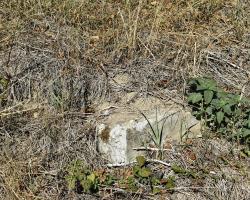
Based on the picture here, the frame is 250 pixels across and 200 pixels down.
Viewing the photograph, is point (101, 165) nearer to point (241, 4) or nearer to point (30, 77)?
point (30, 77)

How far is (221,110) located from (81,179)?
121 cm

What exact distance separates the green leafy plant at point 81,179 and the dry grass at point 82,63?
94 millimetres

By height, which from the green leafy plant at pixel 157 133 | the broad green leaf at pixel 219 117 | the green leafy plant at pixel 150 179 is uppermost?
the broad green leaf at pixel 219 117

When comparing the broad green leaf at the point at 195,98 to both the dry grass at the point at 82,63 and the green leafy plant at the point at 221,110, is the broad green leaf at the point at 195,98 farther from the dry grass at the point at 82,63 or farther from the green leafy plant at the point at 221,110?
the dry grass at the point at 82,63

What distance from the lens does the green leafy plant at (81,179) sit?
3.23 meters

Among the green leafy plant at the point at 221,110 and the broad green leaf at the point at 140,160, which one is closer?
the broad green leaf at the point at 140,160

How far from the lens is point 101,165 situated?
3535 millimetres

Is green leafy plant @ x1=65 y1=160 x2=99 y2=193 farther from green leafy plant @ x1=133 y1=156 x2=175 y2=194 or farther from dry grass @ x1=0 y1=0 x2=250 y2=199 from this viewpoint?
green leafy plant @ x1=133 y1=156 x2=175 y2=194

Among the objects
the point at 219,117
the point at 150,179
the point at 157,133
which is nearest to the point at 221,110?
the point at 219,117

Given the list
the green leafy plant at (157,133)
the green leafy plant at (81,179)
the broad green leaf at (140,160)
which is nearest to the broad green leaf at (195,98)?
the green leafy plant at (157,133)

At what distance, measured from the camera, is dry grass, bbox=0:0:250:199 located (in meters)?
3.46

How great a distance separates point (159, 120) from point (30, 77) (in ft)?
3.84

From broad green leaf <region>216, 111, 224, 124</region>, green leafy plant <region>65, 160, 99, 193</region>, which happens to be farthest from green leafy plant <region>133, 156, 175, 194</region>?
broad green leaf <region>216, 111, 224, 124</region>

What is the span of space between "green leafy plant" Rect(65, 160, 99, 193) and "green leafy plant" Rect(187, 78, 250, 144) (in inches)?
39.3
